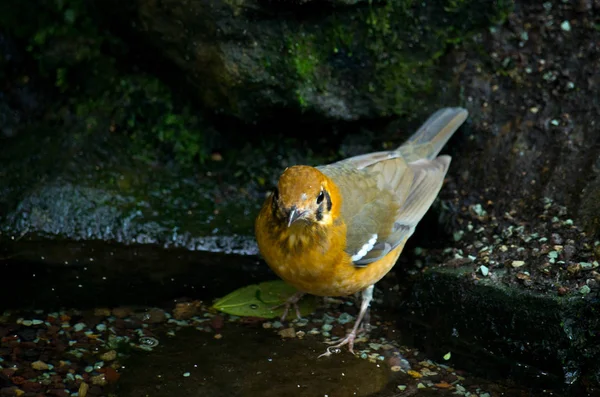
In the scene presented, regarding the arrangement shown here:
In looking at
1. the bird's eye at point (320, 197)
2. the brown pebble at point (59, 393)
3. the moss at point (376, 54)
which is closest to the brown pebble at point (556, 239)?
the moss at point (376, 54)

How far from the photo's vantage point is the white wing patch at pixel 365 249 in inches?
184

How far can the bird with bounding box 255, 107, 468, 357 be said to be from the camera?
14.1 feet

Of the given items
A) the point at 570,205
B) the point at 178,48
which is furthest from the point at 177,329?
the point at 570,205

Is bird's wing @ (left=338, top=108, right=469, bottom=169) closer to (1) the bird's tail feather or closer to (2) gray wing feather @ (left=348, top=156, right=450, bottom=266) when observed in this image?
(1) the bird's tail feather

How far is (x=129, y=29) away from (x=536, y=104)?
10.5 ft

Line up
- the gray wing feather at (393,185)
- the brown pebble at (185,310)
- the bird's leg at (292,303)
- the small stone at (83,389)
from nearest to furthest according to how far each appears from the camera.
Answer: the small stone at (83,389) < the gray wing feather at (393,185) < the brown pebble at (185,310) < the bird's leg at (292,303)

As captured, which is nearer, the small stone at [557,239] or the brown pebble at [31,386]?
the brown pebble at [31,386]

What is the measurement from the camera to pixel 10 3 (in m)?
5.91

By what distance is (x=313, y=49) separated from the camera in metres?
5.75

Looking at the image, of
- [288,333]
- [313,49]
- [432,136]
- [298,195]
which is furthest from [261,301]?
[313,49]

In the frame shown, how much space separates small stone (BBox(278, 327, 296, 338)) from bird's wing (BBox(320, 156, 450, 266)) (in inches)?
26.6

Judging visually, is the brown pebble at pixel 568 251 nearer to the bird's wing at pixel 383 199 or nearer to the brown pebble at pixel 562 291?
the brown pebble at pixel 562 291

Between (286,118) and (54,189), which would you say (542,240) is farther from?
(54,189)

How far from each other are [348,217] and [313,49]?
63.0 inches
